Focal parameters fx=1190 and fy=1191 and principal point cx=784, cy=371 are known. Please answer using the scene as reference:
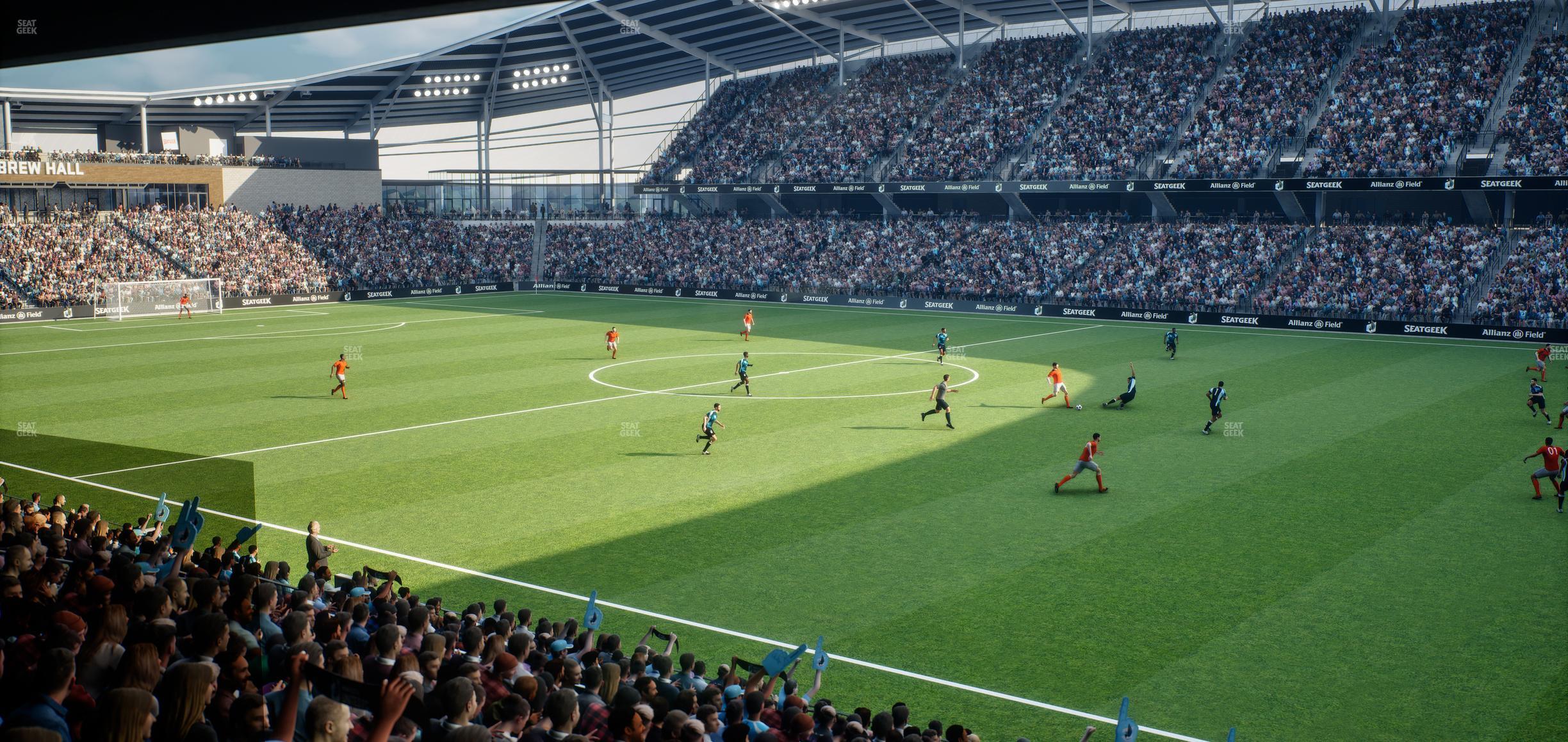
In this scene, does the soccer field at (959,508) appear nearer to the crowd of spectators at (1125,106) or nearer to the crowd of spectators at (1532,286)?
the crowd of spectators at (1532,286)

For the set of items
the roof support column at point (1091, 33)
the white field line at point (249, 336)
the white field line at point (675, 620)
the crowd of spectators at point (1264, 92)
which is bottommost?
the white field line at point (675, 620)

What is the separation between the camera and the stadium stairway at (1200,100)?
194ft

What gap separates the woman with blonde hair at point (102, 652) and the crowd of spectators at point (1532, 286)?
50327 millimetres

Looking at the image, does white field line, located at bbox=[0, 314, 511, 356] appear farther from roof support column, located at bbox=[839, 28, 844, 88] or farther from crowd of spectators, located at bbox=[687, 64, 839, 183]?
roof support column, located at bbox=[839, 28, 844, 88]

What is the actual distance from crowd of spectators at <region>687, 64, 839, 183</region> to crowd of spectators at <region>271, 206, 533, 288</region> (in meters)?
14.1

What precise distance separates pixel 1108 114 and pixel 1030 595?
51886 millimetres

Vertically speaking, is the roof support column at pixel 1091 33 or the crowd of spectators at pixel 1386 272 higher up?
the roof support column at pixel 1091 33

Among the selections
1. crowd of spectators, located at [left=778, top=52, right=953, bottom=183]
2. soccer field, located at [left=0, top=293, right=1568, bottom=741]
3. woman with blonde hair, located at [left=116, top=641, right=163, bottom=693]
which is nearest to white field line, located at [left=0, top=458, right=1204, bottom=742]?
soccer field, located at [left=0, top=293, right=1568, bottom=741]

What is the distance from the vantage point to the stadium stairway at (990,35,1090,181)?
6456 centimetres

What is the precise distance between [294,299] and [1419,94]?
2295 inches

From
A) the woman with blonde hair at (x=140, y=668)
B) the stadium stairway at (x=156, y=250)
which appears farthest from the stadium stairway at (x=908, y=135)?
the woman with blonde hair at (x=140, y=668)

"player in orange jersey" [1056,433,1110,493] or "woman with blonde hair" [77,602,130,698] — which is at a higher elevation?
"woman with blonde hair" [77,602,130,698]

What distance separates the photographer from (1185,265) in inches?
2226

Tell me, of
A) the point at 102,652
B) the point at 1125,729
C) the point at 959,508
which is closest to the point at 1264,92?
the point at 959,508
